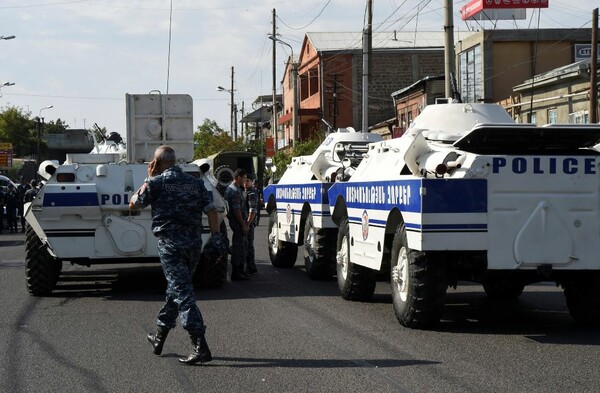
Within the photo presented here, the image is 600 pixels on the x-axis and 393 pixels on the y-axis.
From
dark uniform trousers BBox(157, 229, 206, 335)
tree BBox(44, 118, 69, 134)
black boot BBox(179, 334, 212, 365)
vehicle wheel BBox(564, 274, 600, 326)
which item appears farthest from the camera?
tree BBox(44, 118, 69, 134)

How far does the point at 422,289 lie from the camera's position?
10.1 metres

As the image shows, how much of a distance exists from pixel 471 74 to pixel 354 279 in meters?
35.8

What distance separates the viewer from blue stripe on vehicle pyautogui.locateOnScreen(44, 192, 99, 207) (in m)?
13.8

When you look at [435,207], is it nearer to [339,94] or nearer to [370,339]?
[370,339]

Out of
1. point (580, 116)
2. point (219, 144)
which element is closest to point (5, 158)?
point (219, 144)

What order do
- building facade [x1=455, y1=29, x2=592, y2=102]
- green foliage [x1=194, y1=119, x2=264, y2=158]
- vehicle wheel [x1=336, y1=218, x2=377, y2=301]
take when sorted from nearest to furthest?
vehicle wheel [x1=336, y1=218, x2=377, y2=301], building facade [x1=455, y1=29, x2=592, y2=102], green foliage [x1=194, y1=119, x2=264, y2=158]

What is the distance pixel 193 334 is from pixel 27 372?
1.37 meters

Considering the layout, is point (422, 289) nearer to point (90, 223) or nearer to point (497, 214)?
point (497, 214)

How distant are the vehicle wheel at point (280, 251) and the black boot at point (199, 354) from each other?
31.4 feet

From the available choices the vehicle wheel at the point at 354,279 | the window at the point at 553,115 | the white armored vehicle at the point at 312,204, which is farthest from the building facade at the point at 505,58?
the vehicle wheel at the point at 354,279

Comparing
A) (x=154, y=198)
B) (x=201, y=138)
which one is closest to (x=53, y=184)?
(x=154, y=198)

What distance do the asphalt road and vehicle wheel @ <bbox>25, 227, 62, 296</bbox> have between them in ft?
0.68

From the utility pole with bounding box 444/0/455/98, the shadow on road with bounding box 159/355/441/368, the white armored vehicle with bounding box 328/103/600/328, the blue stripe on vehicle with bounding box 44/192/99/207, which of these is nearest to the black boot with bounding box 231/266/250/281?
the blue stripe on vehicle with bounding box 44/192/99/207

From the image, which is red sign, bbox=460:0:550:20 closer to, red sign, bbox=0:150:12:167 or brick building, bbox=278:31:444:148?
brick building, bbox=278:31:444:148
